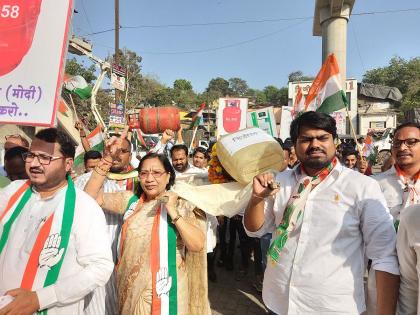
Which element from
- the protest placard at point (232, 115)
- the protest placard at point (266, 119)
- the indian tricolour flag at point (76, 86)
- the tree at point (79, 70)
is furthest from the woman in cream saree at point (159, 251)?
the tree at point (79, 70)

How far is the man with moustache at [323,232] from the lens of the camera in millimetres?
1635

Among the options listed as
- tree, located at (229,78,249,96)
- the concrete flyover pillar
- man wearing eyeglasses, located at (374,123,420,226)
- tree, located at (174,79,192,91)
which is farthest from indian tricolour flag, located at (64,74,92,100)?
tree, located at (229,78,249,96)

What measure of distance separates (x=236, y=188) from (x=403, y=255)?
39.8 inches

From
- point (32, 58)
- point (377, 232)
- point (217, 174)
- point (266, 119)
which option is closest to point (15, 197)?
point (32, 58)

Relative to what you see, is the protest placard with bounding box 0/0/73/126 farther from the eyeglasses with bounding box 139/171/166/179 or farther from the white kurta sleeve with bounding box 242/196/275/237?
the white kurta sleeve with bounding box 242/196/275/237

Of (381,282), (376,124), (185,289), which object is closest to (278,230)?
(381,282)

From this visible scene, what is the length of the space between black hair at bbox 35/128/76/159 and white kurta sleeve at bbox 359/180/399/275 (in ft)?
5.20

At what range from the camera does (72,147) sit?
6.16 feet

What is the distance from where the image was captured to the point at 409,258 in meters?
1.39

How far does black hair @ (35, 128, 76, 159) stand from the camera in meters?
1.78

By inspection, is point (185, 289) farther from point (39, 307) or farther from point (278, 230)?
point (39, 307)

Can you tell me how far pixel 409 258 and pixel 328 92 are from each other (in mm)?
2920

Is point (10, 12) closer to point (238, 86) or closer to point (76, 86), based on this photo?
point (76, 86)

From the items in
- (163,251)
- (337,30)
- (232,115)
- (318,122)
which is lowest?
(163,251)
